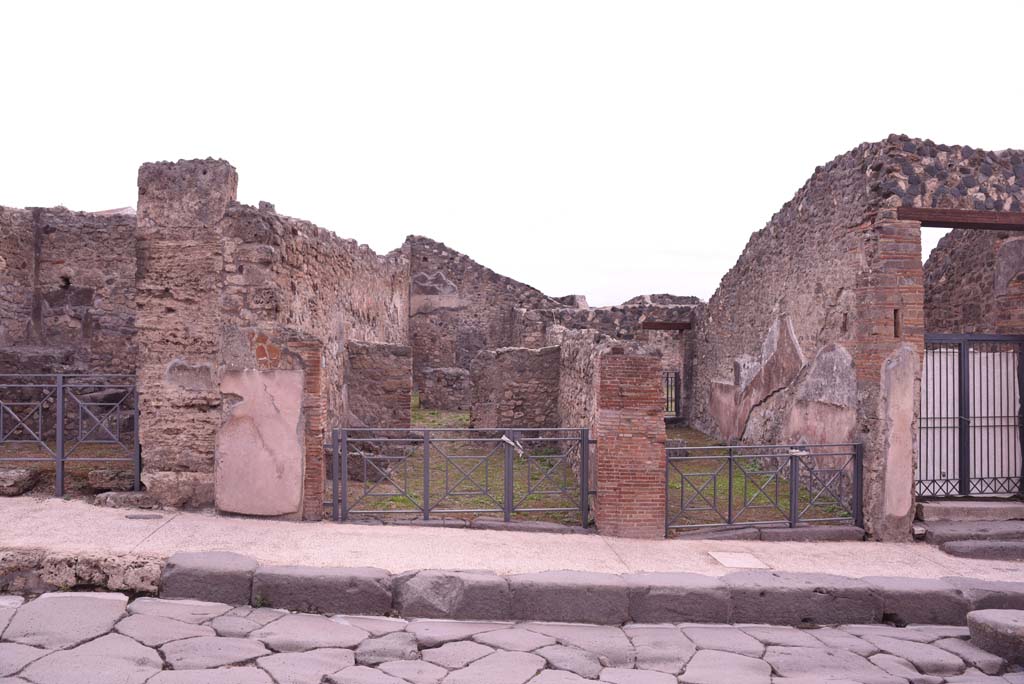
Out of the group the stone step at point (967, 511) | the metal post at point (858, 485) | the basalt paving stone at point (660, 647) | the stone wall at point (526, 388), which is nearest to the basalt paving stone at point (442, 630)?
the basalt paving stone at point (660, 647)

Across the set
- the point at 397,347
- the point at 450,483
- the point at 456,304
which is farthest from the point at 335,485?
the point at 456,304

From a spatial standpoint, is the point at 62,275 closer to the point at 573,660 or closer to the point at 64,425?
the point at 64,425

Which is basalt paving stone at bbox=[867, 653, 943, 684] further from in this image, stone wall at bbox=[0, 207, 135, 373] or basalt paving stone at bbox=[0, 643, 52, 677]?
stone wall at bbox=[0, 207, 135, 373]

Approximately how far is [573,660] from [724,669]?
3.24 ft

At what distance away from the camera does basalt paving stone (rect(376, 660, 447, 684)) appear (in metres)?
4.29

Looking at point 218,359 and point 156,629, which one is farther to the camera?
point 218,359

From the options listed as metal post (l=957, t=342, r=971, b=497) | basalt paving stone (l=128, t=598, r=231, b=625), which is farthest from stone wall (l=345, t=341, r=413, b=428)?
metal post (l=957, t=342, r=971, b=497)

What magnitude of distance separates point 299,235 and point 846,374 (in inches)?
253

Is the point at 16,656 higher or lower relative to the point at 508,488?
lower

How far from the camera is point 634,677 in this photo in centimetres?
444

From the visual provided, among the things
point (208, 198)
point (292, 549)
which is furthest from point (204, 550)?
point (208, 198)

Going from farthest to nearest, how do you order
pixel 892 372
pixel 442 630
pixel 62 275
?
pixel 62 275 < pixel 892 372 < pixel 442 630

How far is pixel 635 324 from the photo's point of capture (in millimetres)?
17938

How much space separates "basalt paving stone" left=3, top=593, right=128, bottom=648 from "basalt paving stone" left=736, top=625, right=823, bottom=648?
181 inches
